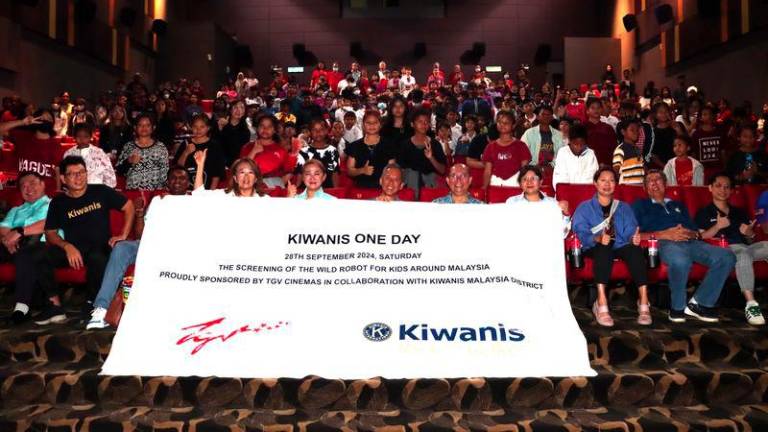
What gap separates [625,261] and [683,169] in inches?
95.0

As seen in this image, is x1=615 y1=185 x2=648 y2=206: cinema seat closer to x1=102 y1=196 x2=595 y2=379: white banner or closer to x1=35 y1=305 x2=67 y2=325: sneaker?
x1=102 y1=196 x2=595 y2=379: white banner

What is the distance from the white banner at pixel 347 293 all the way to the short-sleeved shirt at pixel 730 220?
1669 mm

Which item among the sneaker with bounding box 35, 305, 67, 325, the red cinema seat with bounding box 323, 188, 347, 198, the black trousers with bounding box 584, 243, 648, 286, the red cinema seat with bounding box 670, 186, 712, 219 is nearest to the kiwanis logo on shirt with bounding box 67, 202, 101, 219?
the sneaker with bounding box 35, 305, 67, 325

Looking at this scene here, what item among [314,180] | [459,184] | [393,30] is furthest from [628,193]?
[393,30]

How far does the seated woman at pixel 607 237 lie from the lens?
15.5 ft

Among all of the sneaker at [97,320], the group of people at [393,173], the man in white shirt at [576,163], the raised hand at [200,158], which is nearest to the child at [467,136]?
the group of people at [393,173]

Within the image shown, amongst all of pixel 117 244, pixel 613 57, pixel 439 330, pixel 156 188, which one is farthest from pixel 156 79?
pixel 439 330

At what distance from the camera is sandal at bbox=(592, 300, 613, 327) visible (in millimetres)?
4449

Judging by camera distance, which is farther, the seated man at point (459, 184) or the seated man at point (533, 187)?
the seated man at point (459, 184)

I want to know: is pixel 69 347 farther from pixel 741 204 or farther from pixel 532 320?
pixel 741 204

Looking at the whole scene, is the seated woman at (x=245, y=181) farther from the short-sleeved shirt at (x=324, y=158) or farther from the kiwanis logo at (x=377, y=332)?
the short-sleeved shirt at (x=324, y=158)

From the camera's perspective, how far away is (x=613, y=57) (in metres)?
21.5

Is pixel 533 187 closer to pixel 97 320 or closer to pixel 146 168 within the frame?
pixel 97 320

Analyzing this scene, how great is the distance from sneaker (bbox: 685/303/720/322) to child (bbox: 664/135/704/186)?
2284mm
